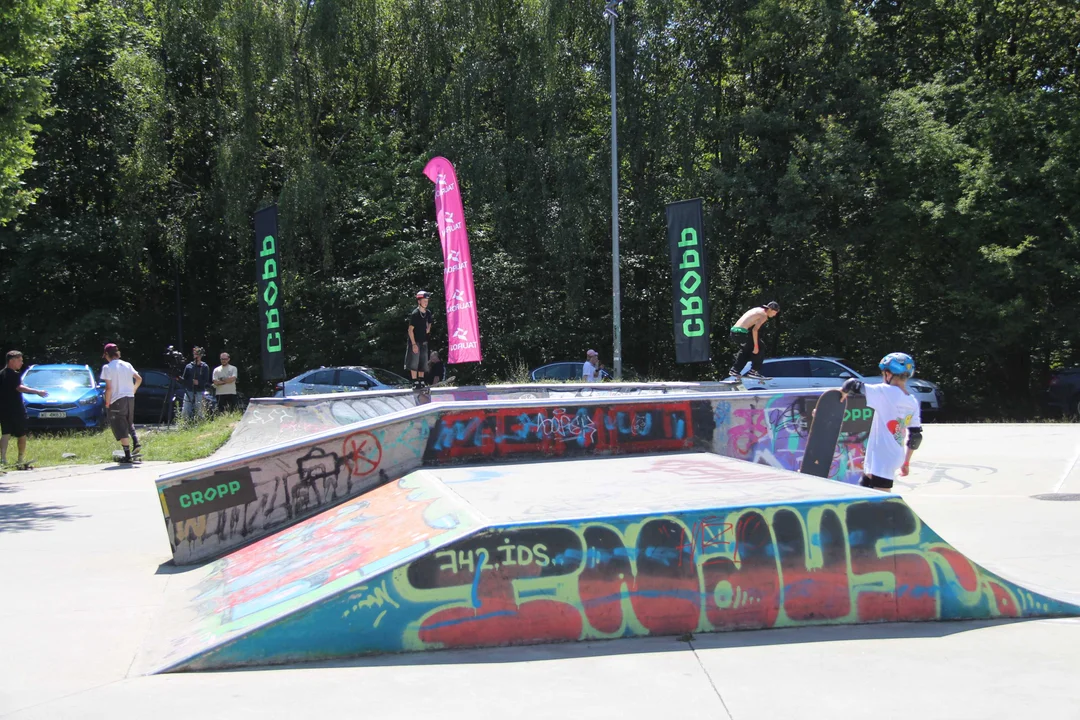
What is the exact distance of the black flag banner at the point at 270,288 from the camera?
634 inches

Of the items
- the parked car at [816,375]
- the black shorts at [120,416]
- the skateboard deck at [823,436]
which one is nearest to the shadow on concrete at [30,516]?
the black shorts at [120,416]

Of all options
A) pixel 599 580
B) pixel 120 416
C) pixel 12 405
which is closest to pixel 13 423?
pixel 12 405

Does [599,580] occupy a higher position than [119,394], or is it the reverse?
[119,394]

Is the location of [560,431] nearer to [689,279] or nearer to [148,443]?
[689,279]

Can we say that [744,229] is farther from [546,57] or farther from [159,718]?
[159,718]

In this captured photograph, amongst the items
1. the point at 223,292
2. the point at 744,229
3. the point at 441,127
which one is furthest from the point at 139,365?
the point at 744,229

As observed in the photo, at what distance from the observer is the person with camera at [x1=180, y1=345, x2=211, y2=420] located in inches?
742

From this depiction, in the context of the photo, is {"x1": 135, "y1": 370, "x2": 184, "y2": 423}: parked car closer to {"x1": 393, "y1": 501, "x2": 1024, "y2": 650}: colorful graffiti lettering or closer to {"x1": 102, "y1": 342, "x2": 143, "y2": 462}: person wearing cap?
{"x1": 102, "y1": 342, "x2": 143, "y2": 462}: person wearing cap

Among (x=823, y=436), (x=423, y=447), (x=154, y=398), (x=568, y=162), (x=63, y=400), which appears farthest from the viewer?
(x=568, y=162)

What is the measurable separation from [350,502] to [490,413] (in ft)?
4.90

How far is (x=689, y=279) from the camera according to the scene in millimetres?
16328

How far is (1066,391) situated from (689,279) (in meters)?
10.9

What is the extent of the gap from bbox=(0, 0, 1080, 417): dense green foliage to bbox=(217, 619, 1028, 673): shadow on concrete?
20.3 m

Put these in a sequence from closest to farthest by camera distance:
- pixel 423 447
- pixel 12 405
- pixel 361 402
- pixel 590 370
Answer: pixel 423 447 → pixel 12 405 → pixel 361 402 → pixel 590 370
